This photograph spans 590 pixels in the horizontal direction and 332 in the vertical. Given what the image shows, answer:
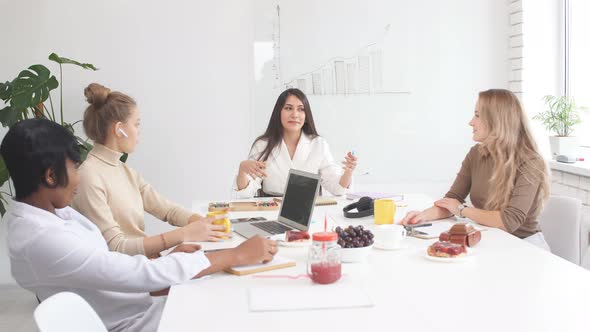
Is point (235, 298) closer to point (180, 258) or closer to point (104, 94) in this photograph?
point (180, 258)

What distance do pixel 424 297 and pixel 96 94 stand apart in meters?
1.58

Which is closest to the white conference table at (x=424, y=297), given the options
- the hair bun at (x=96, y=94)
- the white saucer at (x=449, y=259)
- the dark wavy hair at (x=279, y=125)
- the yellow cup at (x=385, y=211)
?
the white saucer at (x=449, y=259)

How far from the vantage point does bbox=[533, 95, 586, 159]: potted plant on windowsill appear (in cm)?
384

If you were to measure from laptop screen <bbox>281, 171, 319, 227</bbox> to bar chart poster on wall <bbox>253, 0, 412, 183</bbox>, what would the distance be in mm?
1907

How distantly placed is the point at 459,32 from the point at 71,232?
11.7ft

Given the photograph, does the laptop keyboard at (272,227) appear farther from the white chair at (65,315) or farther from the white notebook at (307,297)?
the white chair at (65,315)

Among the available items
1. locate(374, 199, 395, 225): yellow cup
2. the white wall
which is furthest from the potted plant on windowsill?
locate(374, 199, 395, 225): yellow cup

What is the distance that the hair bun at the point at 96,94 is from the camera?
7.90 ft

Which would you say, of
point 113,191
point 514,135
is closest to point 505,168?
point 514,135

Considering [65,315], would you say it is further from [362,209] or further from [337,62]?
[337,62]

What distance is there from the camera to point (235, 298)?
61.4 inches

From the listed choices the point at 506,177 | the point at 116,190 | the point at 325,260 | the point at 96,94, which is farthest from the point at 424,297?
the point at 96,94

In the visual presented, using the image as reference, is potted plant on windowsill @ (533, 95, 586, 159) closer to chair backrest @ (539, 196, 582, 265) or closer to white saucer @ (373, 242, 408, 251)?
chair backrest @ (539, 196, 582, 265)

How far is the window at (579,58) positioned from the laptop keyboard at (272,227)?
2.59m
